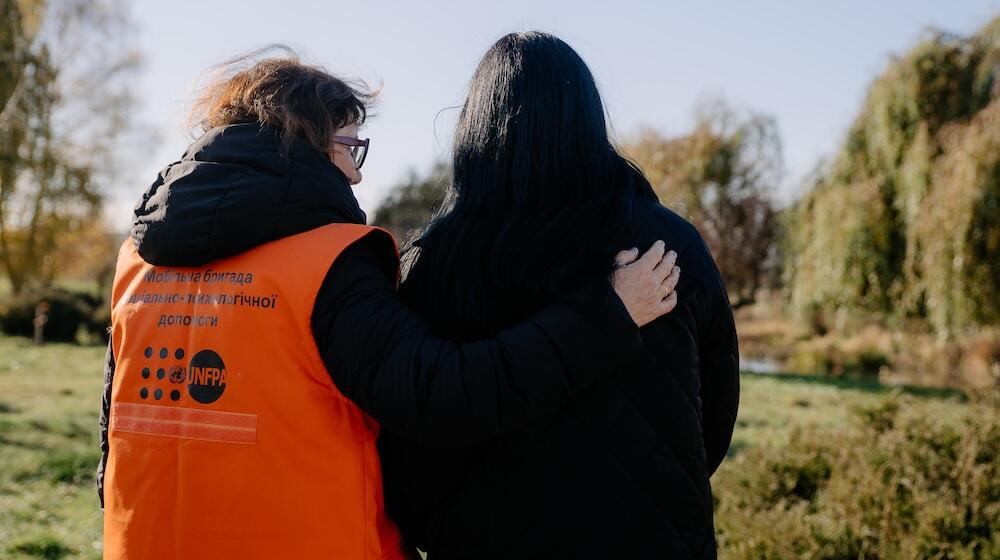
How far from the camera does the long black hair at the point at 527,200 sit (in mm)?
1744

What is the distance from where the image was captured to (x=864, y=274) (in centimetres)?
1311

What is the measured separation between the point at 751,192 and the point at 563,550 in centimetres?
2750

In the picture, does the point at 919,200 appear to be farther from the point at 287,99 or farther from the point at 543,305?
the point at 287,99

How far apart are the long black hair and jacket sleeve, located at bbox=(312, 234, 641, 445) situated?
0.13 meters

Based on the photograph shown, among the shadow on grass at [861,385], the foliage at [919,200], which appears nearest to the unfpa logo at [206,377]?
the foliage at [919,200]

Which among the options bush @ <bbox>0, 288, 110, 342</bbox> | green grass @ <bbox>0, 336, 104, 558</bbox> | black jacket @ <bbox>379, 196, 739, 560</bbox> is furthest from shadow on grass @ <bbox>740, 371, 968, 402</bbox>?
bush @ <bbox>0, 288, 110, 342</bbox>

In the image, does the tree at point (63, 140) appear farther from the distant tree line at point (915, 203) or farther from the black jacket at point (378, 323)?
the black jacket at point (378, 323)

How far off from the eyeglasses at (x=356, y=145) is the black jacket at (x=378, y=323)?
155mm

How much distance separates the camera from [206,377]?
164 centimetres

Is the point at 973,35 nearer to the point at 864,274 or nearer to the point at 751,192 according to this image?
the point at 864,274

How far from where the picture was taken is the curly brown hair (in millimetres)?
1782

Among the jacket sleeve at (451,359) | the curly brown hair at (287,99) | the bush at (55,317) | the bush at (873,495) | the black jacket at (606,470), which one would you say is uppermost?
the curly brown hair at (287,99)

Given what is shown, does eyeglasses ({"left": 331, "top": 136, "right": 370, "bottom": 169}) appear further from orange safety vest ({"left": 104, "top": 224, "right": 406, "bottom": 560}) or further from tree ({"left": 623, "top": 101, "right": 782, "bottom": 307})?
tree ({"left": 623, "top": 101, "right": 782, "bottom": 307})

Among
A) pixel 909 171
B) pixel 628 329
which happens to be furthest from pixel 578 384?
pixel 909 171
